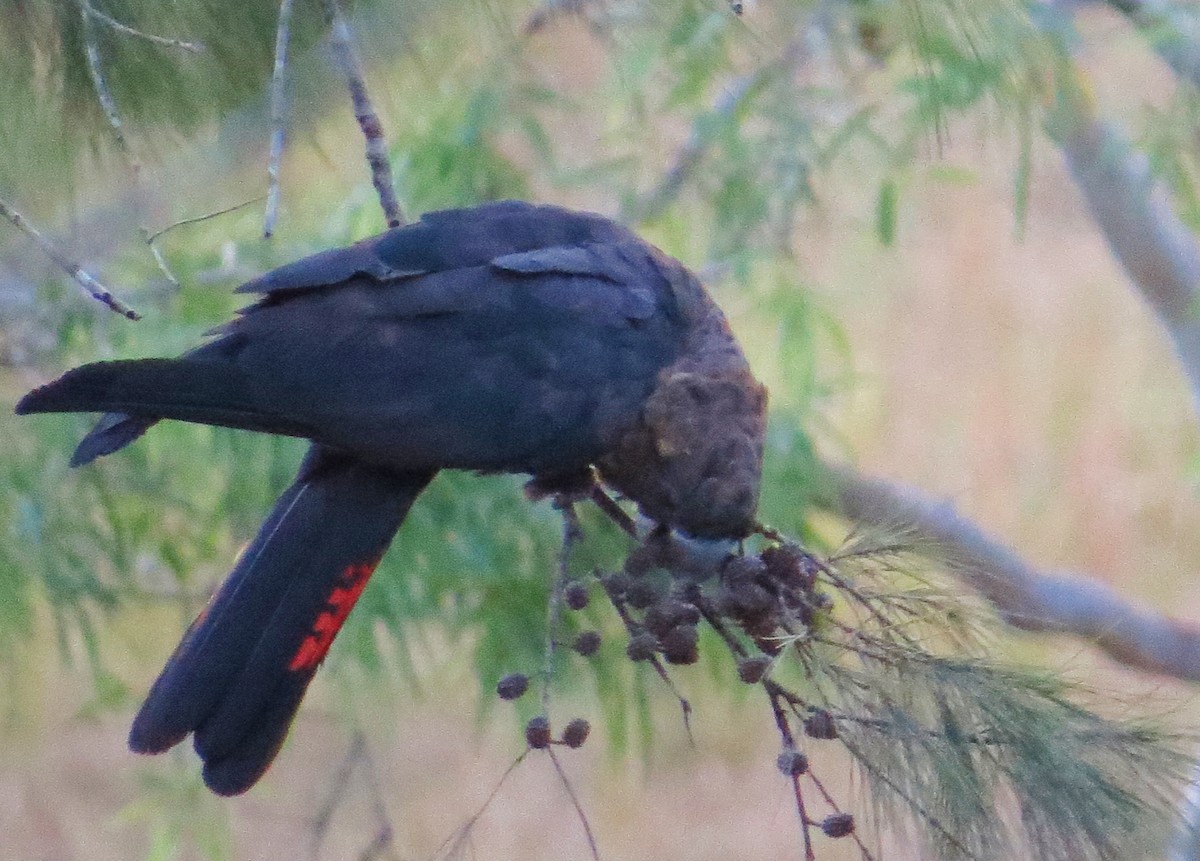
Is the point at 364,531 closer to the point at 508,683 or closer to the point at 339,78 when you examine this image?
the point at 508,683

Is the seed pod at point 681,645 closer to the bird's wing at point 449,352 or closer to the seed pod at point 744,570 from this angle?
the seed pod at point 744,570

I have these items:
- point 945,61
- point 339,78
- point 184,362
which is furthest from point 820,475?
point 184,362

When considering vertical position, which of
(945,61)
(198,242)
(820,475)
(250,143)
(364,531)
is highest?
(945,61)

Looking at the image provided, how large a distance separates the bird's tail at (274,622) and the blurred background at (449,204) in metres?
0.13

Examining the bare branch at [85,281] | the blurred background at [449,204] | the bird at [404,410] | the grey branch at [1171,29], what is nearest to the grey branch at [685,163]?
the blurred background at [449,204]

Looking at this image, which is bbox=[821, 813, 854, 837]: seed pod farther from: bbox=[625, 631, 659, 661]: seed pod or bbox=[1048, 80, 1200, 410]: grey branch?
bbox=[1048, 80, 1200, 410]: grey branch

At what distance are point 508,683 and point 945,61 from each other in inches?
18.9

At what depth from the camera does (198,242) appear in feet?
4.44

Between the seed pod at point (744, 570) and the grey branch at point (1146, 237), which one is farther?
the grey branch at point (1146, 237)

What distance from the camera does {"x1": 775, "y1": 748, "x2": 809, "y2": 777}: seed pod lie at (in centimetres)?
56

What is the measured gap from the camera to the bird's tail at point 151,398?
1.98 ft

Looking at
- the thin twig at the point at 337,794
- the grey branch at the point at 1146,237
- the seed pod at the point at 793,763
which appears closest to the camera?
the seed pod at the point at 793,763

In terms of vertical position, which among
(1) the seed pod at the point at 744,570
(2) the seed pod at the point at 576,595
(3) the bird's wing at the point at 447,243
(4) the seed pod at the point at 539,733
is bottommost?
(2) the seed pod at the point at 576,595

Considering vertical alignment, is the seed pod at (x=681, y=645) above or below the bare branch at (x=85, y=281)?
below
